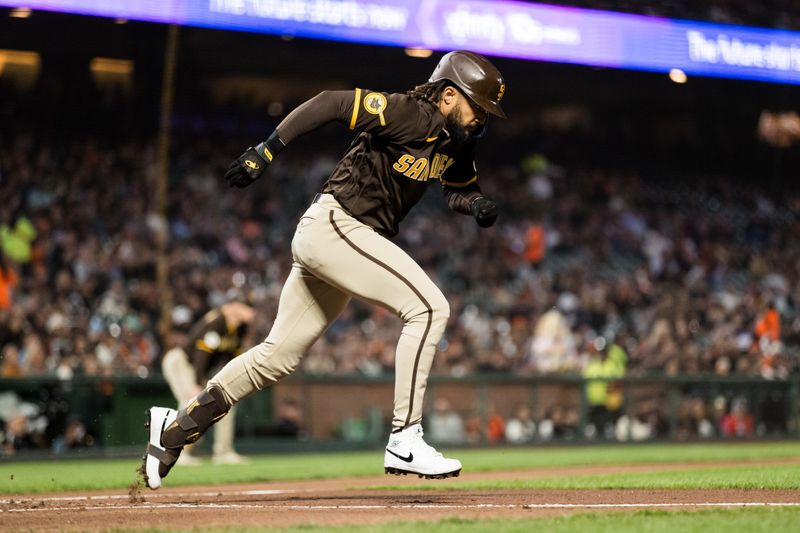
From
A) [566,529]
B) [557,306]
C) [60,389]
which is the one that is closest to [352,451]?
[60,389]

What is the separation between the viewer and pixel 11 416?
12.8m

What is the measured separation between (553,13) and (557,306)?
4562 millimetres

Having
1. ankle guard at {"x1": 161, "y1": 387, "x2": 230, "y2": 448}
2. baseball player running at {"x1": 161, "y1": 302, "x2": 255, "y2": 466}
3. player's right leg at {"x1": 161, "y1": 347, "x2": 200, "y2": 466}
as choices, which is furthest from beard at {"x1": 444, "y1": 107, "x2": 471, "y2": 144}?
player's right leg at {"x1": 161, "y1": 347, "x2": 200, "y2": 466}

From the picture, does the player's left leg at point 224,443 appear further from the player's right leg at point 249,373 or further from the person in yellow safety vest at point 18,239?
the player's right leg at point 249,373

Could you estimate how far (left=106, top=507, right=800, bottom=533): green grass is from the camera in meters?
4.38

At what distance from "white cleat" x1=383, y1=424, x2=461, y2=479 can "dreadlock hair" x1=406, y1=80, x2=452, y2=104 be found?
1.58 metres

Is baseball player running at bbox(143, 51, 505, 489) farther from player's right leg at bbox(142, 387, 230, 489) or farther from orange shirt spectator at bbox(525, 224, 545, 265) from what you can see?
orange shirt spectator at bbox(525, 224, 545, 265)

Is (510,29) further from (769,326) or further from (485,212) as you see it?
(485,212)

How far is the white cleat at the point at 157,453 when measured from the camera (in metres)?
5.68

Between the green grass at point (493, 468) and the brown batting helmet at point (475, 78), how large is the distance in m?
2.56

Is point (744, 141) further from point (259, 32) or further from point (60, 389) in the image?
point (60, 389)

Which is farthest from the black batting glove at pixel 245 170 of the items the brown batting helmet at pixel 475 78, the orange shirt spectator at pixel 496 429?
the orange shirt spectator at pixel 496 429

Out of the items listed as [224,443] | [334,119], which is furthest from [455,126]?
[224,443]

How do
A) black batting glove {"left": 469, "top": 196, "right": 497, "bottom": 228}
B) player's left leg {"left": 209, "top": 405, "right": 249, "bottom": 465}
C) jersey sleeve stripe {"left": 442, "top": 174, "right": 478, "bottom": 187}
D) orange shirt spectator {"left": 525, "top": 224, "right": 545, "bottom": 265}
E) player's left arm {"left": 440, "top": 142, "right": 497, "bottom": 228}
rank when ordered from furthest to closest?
1. orange shirt spectator {"left": 525, "top": 224, "right": 545, "bottom": 265}
2. player's left leg {"left": 209, "top": 405, "right": 249, "bottom": 465}
3. jersey sleeve stripe {"left": 442, "top": 174, "right": 478, "bottom": 187}
4. player's left arm {"left": 440, "top": 142, "right": 497, "bottom": 228}
5. black batting glove {"left": 469, "top": 196, "right": 497, "bottom": 228}
